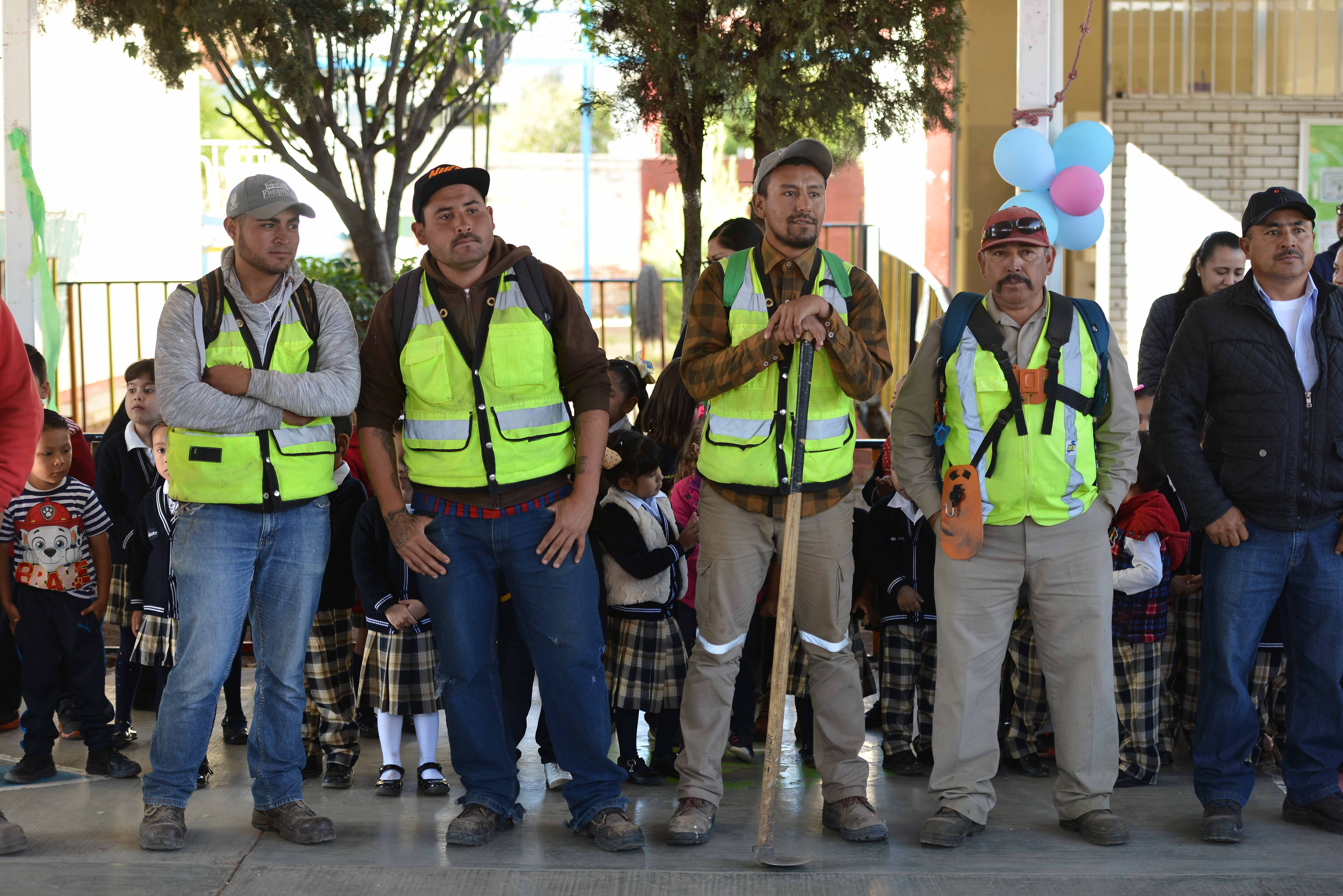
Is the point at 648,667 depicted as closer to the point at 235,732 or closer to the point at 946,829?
the point at 946,829

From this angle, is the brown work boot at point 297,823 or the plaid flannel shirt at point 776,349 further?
the brown work boot at point 297,823

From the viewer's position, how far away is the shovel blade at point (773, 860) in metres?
3.96

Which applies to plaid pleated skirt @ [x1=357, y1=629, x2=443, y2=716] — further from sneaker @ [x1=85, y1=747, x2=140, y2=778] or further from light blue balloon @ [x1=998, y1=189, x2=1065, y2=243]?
light blue balloon @ [x1=998, y1=189, x2=1065, y2=243]

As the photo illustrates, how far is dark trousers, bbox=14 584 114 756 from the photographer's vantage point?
487 centimetres

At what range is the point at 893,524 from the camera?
5.05 meters

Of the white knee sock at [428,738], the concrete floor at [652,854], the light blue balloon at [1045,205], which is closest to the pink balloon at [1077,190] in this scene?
the light blue balloon at [1045,205]

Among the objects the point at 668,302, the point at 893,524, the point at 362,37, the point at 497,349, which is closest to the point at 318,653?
the point at 497,349

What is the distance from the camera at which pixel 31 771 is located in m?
4.84

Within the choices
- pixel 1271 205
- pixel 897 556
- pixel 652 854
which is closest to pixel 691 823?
pixel 652 854

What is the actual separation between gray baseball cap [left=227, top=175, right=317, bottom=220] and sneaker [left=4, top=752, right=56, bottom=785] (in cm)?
228

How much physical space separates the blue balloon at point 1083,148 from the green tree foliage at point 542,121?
3624 centimetres

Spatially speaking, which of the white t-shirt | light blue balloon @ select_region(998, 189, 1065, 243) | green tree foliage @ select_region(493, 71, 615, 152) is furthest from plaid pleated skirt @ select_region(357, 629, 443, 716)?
green tree foliage @ select_region(493, 71, 615, 152)

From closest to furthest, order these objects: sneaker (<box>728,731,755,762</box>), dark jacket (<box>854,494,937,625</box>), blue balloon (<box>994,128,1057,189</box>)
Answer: dark jacket (<box>854,494,937,625</box>) < sneaker (<box>728,731,755,762</box>) < blue balloon (<box>994,128,1057,189</box>)

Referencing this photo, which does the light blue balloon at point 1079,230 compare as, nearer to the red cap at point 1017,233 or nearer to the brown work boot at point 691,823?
the red cap at point 1017,233
